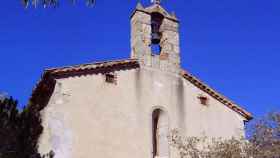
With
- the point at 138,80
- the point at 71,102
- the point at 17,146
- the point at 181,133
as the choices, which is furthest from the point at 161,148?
the point at 17,146

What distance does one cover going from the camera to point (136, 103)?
77.0ft

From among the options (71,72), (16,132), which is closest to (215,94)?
(71,72)

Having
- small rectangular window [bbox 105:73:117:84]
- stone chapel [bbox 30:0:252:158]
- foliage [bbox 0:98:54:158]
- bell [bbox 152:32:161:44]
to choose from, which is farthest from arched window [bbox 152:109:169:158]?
foliage [bbox 0:98:54:158]

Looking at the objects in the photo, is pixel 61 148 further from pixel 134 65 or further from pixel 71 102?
pixel 134 65

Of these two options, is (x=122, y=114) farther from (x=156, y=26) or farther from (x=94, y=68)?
(x=156, y=26)

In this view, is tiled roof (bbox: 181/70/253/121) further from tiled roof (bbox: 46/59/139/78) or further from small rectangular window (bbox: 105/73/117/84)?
Result: small rectangular window (bbox: 105/73/117/84)

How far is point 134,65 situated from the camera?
23.9 metres

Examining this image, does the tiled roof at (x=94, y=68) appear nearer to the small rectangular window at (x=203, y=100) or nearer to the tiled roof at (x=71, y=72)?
the tiled roof at (x=71, y=72)

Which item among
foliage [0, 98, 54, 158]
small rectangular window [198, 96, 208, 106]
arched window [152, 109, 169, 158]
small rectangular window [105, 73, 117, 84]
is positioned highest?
small rectangular window [105, 73, 117, 84]

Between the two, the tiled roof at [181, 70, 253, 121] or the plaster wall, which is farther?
the tiled roof at [181, 70, 253, 121]

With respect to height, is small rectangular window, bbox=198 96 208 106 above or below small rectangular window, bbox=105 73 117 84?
below

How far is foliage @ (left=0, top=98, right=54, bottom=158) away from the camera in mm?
17000

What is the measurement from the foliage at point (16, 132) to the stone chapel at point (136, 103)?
1.74m

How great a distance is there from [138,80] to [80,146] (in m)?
4.02
